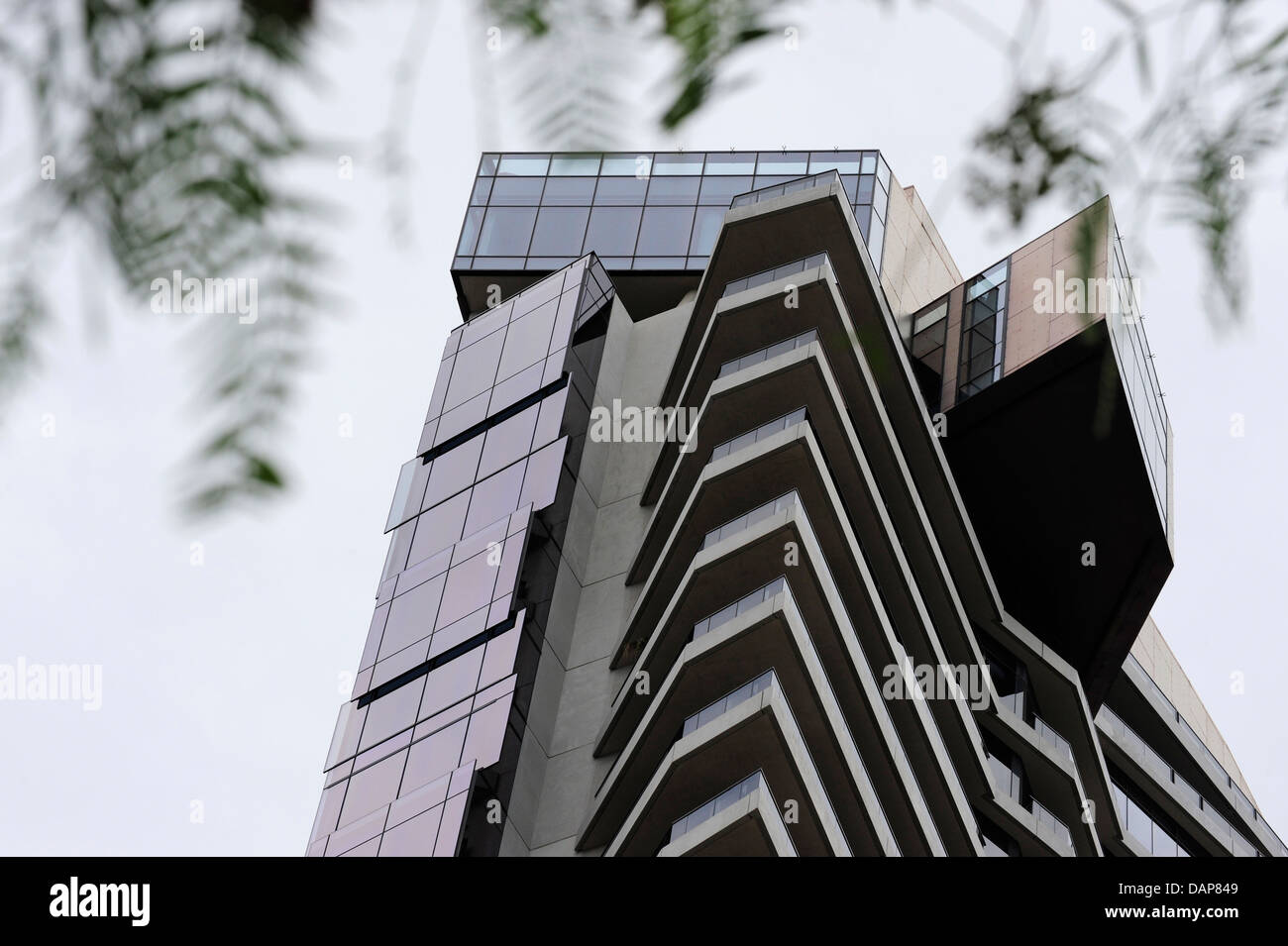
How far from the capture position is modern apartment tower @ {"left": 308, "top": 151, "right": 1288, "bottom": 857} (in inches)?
787

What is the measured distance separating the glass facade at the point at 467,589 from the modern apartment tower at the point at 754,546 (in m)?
0.07

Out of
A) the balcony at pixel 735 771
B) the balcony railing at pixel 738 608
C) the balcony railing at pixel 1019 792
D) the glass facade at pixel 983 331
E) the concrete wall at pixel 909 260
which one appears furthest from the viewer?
the concrete wall at pixel 909 260

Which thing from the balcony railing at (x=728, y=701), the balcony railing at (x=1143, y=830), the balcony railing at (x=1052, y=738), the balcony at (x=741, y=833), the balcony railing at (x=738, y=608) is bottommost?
the balcony railing at (x=1143, y=830)

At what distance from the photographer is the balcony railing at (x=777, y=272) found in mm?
25250

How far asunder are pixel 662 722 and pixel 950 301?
1388 centimetres

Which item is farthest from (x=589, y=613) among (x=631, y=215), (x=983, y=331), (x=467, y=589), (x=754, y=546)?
(x=631, y=215)

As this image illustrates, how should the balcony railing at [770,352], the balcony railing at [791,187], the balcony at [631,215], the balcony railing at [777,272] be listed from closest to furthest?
the balcony railing at [770,352] < the balcony railing at [777,272] < the balcony railing at [791,187] < the balcony at [631,215]

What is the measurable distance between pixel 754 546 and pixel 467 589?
209 inches

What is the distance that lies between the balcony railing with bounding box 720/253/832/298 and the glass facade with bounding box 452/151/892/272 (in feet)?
16.3

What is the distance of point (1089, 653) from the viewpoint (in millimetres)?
31625

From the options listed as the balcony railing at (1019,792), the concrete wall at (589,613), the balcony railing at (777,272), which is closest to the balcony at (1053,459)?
the balcony railing at (777,272)

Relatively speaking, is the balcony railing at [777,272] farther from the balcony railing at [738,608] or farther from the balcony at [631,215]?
the balcony railing at [738,608]
